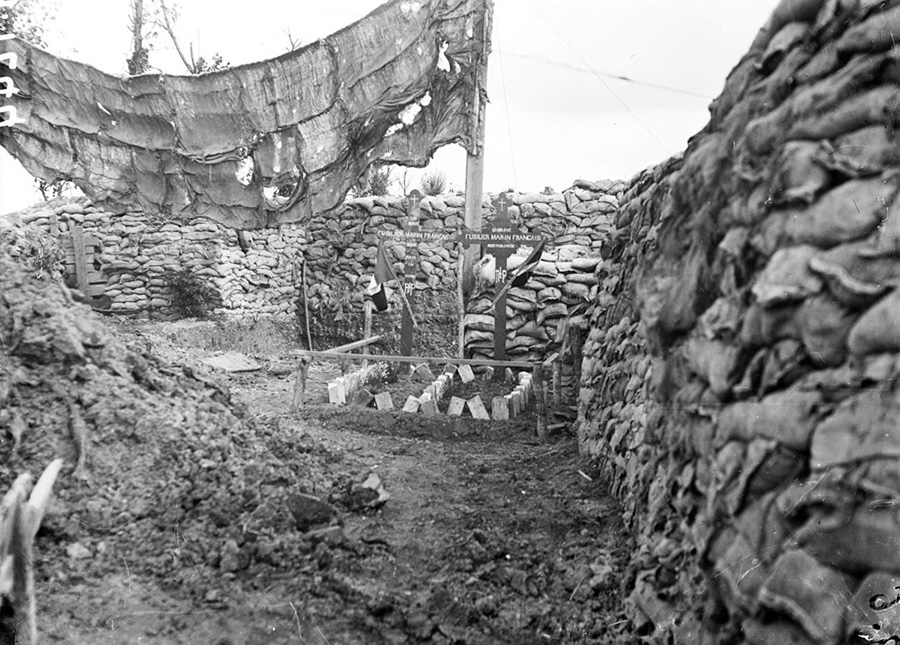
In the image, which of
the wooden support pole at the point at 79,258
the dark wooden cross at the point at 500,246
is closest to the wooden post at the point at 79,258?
the wooden support pole at the point at 79,258

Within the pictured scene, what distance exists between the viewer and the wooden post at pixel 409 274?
752 cm

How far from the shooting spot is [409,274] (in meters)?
8.92

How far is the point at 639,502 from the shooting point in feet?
8.62

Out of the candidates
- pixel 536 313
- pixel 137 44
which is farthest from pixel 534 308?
pixel 137 44

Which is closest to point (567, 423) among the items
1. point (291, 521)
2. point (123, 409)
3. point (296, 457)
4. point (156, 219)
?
point (296, 457)

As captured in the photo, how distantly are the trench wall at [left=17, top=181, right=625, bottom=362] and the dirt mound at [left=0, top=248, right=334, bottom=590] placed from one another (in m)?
4.16

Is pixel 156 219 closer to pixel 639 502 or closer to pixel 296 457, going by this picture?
pixel 296 457

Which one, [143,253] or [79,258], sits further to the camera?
[143,253]

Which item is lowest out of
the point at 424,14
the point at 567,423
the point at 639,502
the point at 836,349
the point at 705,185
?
the point at 567,423

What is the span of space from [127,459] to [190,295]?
294 inches

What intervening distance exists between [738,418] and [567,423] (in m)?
4.13

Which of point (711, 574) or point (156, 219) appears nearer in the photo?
point (711, 574)

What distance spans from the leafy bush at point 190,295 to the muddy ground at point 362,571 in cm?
618

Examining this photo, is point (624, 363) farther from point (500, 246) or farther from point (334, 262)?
point (334, 262)
